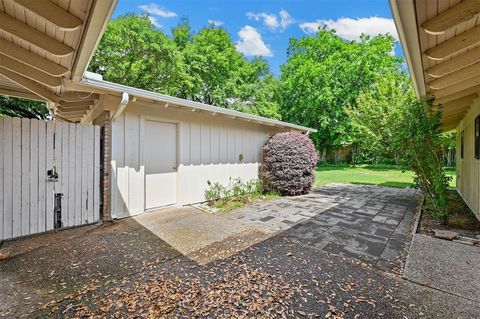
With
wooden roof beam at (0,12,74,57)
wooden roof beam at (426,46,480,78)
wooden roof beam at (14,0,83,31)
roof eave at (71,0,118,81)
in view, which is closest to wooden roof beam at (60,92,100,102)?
roof eave at (71,0,118,81)

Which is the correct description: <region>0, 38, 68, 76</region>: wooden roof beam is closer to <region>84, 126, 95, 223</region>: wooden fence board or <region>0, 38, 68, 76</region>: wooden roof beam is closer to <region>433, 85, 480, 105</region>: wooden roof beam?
<region>84, 126, 95, 223</region>: wooden fence board

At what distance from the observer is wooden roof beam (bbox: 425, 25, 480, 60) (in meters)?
2.47

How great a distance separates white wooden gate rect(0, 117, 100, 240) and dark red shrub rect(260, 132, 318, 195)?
5360mm

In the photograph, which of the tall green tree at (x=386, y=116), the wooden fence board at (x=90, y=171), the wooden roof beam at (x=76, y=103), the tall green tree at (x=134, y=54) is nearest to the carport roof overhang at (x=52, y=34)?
the wooden fence board at (x=90, y=171)

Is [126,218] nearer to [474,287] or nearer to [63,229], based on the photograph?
[63,229]

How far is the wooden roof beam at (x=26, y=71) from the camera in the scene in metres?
3.01

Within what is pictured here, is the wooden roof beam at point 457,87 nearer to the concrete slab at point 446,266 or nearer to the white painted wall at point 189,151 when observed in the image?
the concrete slab at point 446,266

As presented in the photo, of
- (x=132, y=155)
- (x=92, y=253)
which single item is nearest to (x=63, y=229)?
(x=92, y=253)

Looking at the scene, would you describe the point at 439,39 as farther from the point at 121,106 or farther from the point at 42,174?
the point at 42,174

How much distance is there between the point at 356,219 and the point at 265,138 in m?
4.76

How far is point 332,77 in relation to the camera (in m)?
19.7

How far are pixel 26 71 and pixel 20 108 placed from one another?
1044cm

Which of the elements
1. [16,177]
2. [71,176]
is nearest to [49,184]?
[71,176]

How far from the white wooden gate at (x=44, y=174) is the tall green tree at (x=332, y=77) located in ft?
59.2
